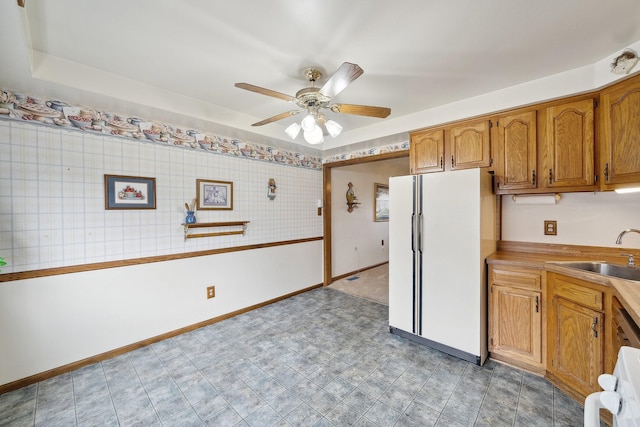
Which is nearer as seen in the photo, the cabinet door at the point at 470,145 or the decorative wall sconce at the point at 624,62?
the decorative wall sconce at the point at 624,62

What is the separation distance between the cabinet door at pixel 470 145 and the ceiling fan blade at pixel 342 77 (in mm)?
1635

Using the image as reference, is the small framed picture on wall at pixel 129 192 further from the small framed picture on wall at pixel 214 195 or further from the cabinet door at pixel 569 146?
the cabinet door at pixel 569 146

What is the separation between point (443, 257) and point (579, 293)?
0.86 m

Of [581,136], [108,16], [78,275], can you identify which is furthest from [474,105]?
[78,275]

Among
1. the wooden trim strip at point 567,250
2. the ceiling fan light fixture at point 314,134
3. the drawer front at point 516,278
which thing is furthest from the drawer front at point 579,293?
the ceiling fan light fixture at point 314,134

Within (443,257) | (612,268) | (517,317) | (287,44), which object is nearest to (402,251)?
(443,257)

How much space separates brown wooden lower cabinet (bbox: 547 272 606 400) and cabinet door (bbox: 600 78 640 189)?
846 mm

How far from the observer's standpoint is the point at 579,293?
1.67 meters

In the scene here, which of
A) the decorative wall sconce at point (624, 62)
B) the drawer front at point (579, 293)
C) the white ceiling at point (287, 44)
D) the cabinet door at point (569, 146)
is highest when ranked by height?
the white ceiling at point (287, 44)

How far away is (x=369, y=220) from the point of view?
5379 millimetres

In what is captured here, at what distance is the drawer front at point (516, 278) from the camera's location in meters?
1.95

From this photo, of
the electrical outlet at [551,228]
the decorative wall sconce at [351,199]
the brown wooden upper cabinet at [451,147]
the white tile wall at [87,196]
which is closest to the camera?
the white tile wall at [87,196]

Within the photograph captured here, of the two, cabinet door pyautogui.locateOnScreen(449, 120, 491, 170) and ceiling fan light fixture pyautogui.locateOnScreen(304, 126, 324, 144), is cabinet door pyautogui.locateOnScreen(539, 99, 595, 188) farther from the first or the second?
ceiling fan light fixture pyautogui.locateOnScreen(304, 126, 324, 144)

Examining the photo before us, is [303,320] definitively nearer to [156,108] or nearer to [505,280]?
[505,280]
